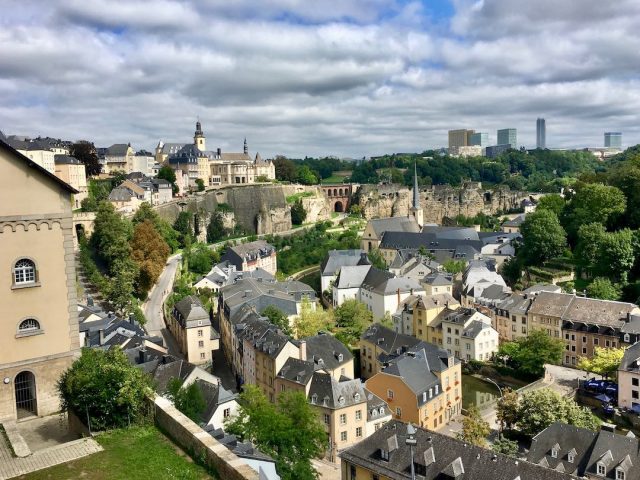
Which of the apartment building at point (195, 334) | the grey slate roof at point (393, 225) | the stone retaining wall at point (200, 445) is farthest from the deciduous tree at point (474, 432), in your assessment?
the grey slate roof at point (393, 225)

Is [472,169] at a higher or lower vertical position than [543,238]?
higher

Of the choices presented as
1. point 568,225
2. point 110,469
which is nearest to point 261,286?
point 568,225

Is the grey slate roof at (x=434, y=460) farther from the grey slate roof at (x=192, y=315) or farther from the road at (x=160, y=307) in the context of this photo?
the road at (x=160, y=307)

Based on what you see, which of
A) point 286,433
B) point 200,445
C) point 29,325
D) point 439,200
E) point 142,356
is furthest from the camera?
point 439,200

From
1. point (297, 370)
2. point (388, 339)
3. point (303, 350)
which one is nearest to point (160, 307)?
point (303, 350)

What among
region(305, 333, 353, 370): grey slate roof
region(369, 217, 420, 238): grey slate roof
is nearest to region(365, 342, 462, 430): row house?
region(305, 333, 353, 370): grey slate roof

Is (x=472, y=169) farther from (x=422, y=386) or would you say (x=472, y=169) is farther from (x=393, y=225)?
(x=422, y=386)

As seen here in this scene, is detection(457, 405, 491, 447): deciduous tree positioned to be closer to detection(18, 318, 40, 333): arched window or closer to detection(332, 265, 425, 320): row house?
detection(18, 318, 40, 333): arched window

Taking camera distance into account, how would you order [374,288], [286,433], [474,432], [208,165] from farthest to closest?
[208,165], [374,288], [474,432], [286,433]
